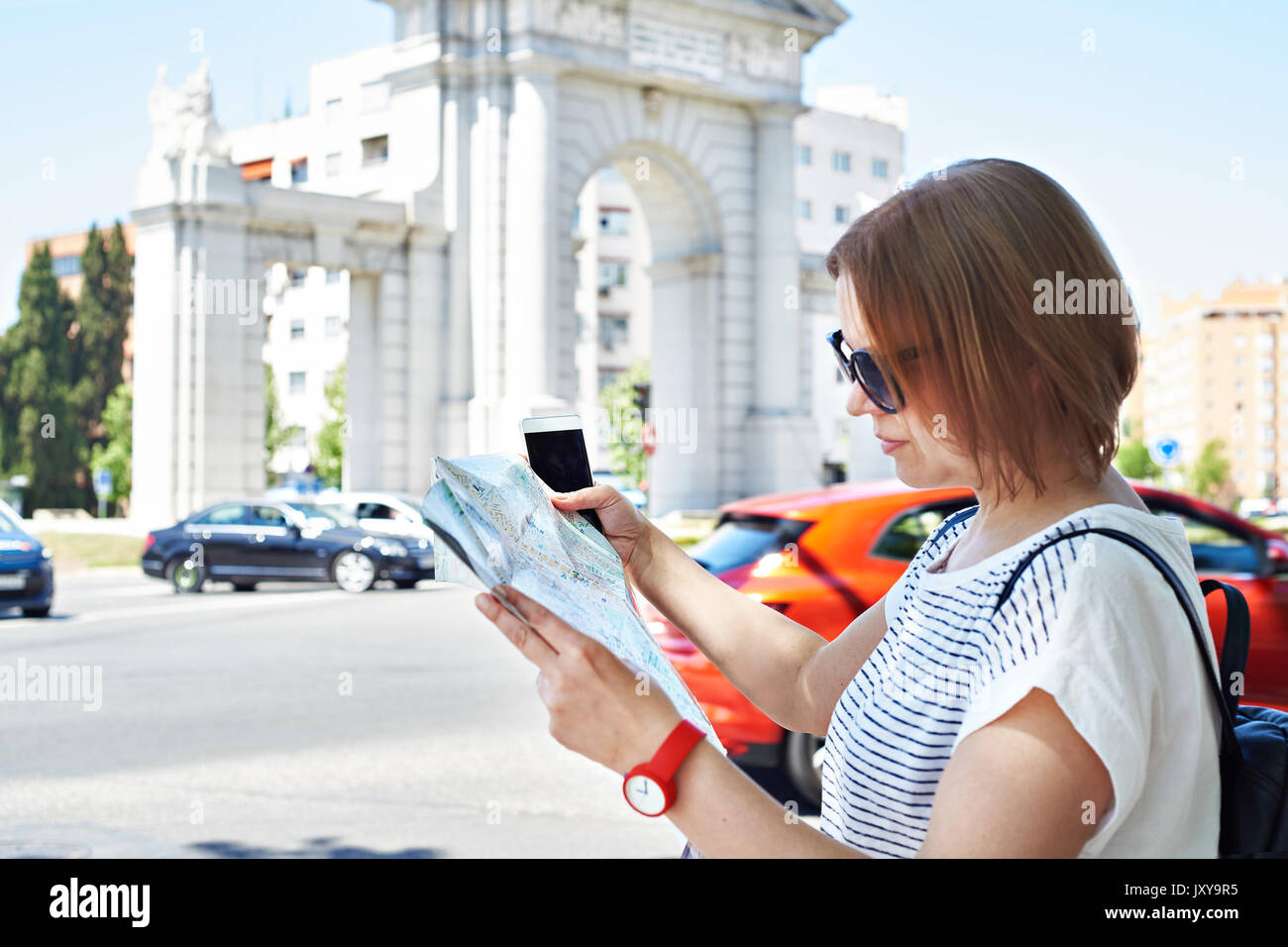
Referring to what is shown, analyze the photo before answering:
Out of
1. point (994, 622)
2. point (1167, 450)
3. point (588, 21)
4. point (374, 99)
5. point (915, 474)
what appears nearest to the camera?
point (994, 622)

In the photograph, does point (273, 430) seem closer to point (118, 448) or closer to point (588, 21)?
point (118, 448)

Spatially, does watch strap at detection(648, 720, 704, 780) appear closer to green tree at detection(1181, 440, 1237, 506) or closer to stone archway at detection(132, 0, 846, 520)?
stone archway at detection(132, 0, 846, 520)

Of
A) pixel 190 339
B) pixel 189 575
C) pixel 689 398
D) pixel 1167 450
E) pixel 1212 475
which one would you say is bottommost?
pixel 189 575

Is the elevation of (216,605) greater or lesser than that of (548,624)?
lesser

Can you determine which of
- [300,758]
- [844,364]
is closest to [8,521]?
[300,758]

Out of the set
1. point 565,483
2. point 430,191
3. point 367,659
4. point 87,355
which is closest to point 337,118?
point 87,355

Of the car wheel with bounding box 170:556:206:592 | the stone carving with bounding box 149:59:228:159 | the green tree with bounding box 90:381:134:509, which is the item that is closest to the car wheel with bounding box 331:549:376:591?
the car wheel with bounding box 170:556:206:592

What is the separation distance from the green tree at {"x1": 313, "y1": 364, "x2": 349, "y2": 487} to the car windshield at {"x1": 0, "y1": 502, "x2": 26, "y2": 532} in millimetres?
49605

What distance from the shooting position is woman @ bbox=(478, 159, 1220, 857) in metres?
1.37

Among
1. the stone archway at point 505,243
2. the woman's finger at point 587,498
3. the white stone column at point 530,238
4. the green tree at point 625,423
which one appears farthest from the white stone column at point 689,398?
the woman's finger at point 587,498

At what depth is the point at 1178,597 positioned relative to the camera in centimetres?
143

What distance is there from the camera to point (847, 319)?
1.70 metres

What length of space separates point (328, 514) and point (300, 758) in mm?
13299
